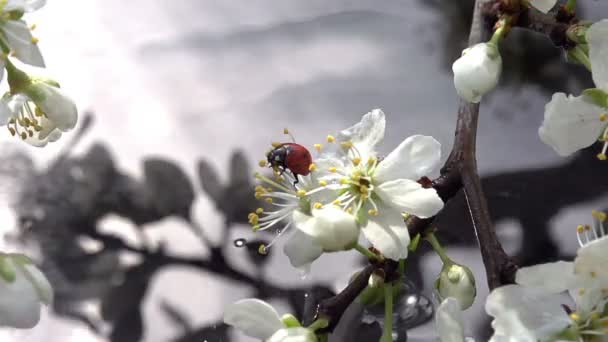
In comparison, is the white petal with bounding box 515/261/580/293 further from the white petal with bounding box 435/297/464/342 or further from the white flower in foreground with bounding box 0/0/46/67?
the white flower in foreground with bounding box 0/0/46/67

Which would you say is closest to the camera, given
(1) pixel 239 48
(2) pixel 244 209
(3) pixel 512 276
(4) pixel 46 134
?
(3) pixel 512 276

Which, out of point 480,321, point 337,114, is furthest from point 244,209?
point 480,321

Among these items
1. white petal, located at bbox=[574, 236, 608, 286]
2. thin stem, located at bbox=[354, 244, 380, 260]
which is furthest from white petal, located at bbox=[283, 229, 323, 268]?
white petal, located at bbox=[574, 236, 608, 286]

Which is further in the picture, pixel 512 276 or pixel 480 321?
pixel 480 321

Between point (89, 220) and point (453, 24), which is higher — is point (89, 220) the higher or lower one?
the lower one

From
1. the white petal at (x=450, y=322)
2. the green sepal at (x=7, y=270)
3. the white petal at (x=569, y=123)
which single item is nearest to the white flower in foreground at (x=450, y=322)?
the white petal at (x=450, y=322)

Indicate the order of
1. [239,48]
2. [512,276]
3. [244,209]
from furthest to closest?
[239,48]
[244,209]
[512,276]

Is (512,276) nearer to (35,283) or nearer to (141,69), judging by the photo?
(35,283)
